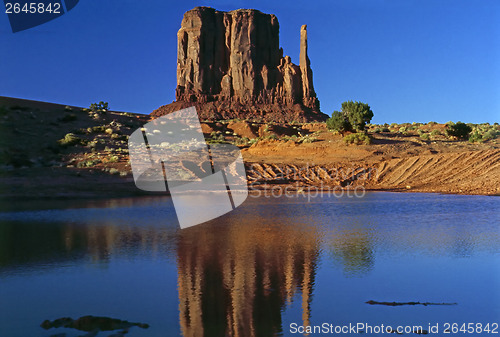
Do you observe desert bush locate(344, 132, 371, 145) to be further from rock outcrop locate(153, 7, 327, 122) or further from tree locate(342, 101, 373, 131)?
rock outcrop locate(153, 7, 327, 122)

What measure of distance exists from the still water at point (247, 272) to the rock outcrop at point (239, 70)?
84.1m

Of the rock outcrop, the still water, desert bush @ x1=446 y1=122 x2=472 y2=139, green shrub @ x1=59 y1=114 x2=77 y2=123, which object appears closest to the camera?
the still water

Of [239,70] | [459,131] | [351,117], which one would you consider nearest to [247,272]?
[351,117]

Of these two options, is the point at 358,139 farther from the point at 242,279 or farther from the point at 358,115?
the point at 242,279

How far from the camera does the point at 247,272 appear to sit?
8.40 metres

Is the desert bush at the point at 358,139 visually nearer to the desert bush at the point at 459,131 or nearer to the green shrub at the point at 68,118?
the desert bush at the point at 459,131

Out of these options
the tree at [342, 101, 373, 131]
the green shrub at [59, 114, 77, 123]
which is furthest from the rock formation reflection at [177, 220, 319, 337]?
the green shrub at [59, 114, 77, 123]

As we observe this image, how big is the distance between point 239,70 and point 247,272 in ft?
330

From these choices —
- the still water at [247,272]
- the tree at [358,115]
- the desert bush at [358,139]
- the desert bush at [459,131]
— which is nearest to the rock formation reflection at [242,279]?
→ the still water at [247,272]

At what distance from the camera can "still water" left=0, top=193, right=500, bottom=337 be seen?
620 cm

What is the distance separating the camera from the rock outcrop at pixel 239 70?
10131 cm

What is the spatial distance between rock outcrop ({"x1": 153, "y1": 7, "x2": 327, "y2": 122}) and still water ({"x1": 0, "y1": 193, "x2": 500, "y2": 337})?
8414 centimetres

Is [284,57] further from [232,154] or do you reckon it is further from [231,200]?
[231,200]

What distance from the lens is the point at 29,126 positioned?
47.0 meters
